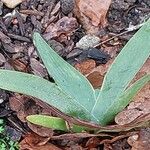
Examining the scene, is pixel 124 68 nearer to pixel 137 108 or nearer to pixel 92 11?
pixel 137 108

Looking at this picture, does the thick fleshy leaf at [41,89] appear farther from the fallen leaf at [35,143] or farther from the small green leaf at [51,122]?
the fallen leaf at [35,143]

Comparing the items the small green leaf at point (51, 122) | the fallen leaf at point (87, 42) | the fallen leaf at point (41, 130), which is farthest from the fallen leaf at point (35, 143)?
the fallen leaf at point (87, 42)

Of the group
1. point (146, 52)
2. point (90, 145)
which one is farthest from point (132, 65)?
point (90, 145)

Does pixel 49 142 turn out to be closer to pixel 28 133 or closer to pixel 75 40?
pixel 28 133

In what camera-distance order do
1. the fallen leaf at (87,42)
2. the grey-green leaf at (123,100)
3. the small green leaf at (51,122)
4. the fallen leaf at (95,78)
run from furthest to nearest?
the fallen leaf at (87,42) < the fallen leaf at (95,78) < the small green leaf at (51,122) < the grey-green leaf at (123,100)

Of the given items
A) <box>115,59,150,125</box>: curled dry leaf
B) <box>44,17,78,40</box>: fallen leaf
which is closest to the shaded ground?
<box>44,17,78,40</box>: fallen leaf

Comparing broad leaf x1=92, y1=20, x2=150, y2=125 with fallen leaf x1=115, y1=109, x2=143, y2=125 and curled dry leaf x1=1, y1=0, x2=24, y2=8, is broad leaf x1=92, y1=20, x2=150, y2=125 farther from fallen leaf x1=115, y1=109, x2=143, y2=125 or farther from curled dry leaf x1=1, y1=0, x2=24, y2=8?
curled dry leaf x1=1, y1=0, x2=24, y2=8

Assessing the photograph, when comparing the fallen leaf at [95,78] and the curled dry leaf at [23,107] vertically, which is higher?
the fallen leaf at [95,78]

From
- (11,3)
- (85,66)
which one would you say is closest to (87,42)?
Answer: (85,66)
